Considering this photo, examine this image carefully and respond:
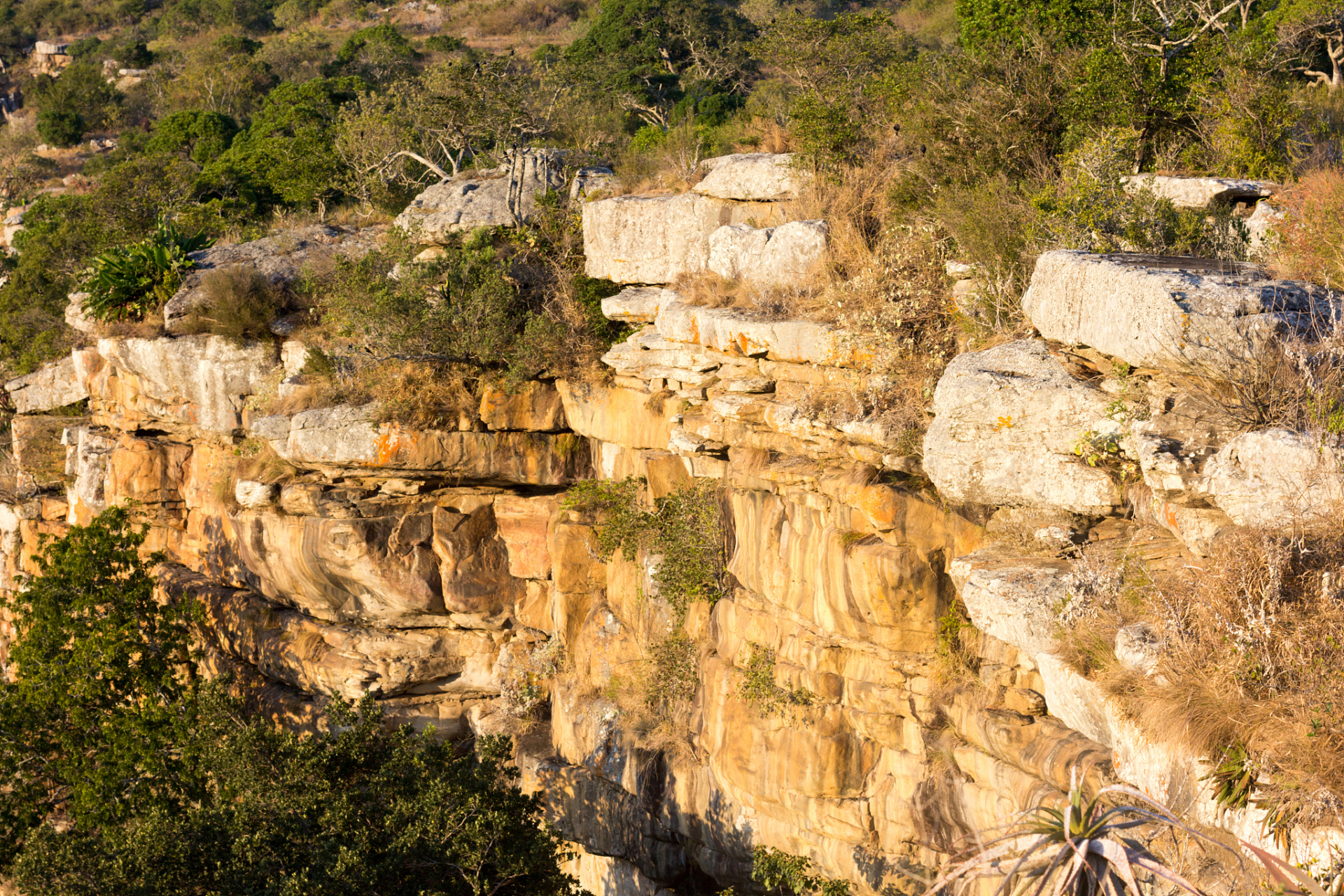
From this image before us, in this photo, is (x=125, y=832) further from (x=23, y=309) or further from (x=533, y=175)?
(x=23, y=309)

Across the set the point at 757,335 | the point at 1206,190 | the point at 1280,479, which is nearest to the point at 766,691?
the point at 757,335

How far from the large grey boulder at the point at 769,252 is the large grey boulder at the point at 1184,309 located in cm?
369

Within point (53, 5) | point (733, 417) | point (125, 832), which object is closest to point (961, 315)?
point (733, 417)

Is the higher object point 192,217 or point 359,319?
point 192,217

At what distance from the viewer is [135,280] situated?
1719cm

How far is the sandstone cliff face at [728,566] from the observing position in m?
8.09

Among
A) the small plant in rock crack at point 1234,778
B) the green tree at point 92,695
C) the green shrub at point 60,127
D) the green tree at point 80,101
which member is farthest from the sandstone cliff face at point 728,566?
the green tree at point 80,101

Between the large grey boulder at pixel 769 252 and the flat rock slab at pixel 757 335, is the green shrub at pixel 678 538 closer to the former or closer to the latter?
the flat rock slab at pixel 757 335

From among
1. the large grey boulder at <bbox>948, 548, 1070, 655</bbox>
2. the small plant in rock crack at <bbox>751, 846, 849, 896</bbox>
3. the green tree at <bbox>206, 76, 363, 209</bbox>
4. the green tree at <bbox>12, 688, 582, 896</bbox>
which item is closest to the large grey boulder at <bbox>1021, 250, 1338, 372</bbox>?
the large grey boulder at <bbox>948, 548, 1070, 655</bbox>

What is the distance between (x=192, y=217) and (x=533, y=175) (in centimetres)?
998

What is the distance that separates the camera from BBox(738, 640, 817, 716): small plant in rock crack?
10391 mm

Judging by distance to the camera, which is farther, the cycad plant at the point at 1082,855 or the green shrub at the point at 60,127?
the green shrub at the point at 60,127

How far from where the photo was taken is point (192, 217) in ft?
69.6

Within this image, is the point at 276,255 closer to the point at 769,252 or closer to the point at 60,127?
the point at 769,252
